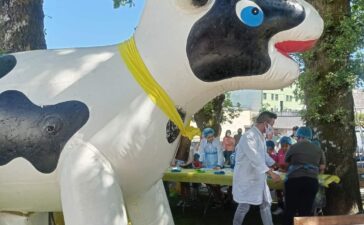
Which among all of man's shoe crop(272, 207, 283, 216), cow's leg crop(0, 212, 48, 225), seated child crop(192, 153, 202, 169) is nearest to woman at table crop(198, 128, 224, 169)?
seated child crop(192, 153, 202, 169)

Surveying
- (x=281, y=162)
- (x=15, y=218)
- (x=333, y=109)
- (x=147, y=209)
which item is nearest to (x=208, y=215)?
(x=281, y=162)

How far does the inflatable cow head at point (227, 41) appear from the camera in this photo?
2279 millimetres

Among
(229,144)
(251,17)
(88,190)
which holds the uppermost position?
(251,17)

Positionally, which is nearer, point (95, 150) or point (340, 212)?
point (95, 150)

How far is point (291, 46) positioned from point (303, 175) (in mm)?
3765

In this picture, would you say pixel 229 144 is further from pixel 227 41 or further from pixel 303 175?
pixel 227 41

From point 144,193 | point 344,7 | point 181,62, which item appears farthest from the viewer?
point 344,7

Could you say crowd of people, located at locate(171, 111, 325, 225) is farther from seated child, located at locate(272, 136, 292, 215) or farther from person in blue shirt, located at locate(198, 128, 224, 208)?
person in blue shirt, located at locate(198, 128, 224, 208)

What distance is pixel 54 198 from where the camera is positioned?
7.72 feet

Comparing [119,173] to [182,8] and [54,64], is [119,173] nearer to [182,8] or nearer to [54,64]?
[54,64]

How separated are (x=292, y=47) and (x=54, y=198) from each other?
1.35 meters

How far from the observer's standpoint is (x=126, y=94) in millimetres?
2266

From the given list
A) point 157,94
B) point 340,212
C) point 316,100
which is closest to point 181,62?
point 157,94

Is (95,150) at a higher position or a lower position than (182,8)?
lower
